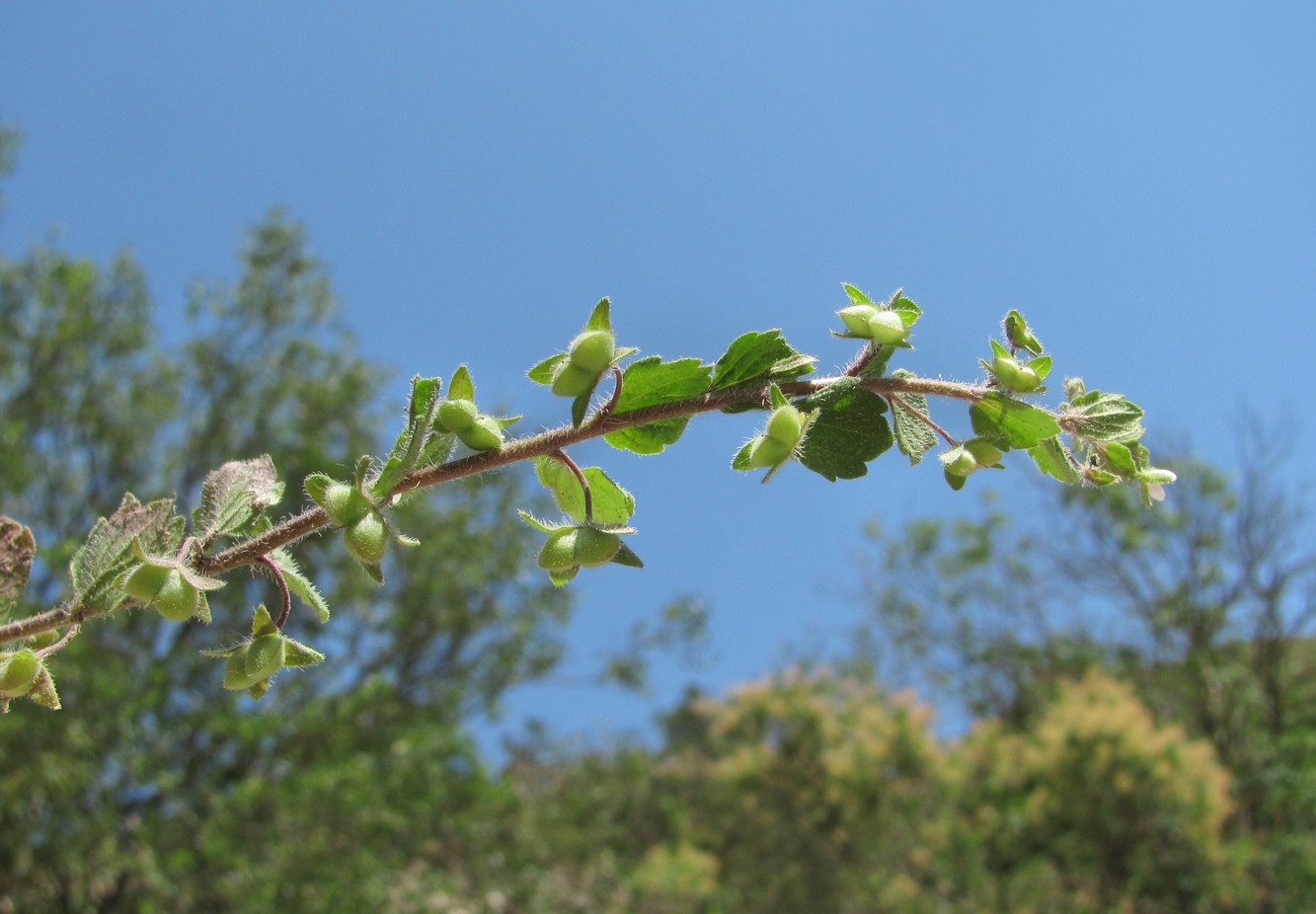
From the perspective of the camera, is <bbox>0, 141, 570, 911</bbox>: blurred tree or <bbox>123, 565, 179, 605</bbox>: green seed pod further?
<bbox>0, 141, 570, 911</bbox>: blurred tree

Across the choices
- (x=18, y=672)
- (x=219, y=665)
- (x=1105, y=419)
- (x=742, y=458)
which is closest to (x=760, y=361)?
(x=742, y=458)

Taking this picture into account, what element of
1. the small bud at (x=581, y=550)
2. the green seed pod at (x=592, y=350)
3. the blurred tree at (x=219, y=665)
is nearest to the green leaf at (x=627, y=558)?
the small bud at (x=581, y=550)

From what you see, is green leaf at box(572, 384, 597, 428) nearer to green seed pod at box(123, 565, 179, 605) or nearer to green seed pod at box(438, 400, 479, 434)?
green seed pod at box(438, 400, 479, 434)

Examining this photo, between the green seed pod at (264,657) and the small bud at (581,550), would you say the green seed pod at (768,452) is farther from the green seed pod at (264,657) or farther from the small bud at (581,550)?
the green seed pod at (264,657)

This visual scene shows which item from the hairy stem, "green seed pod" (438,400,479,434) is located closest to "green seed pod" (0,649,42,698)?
the hairy stem

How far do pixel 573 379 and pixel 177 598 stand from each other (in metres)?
0.28

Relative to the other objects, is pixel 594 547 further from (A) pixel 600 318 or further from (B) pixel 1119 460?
(B) pixel 1119 460

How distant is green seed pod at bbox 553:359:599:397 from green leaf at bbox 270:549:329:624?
204 mm

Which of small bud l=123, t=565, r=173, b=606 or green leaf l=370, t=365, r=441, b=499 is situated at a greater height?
green leaf l=370, t=365, r=441, b=499

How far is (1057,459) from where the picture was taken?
2.16 feet

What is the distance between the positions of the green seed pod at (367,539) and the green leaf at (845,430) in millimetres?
281

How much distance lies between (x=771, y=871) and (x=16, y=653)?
9952mm

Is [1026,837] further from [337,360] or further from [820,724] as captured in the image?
[337,360]

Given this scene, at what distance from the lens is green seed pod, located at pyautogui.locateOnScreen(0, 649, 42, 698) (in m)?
0.56
